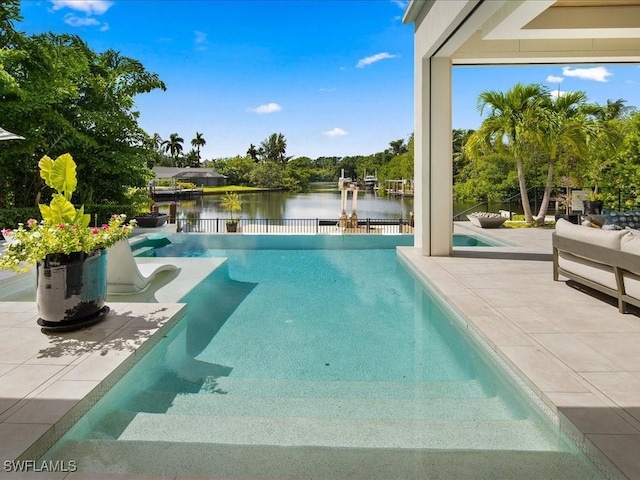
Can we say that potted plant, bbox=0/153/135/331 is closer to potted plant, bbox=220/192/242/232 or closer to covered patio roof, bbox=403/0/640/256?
covered patio roof, bbox=403/0/640/256

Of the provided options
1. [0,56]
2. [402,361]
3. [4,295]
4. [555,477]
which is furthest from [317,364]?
[0,56]

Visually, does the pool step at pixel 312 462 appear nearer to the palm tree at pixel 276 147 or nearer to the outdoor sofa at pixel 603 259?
the outdoor sofa at pixel 603 259

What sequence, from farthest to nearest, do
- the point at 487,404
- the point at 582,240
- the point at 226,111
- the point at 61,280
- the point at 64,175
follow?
the point at 226,111, the point at 582,240, the point at 64,175, the point at 61,280, the point at 487,404

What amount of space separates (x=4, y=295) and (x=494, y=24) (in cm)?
731

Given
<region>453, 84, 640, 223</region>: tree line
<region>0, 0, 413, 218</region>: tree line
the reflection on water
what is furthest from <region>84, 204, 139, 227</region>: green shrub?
<region>453, 84, 640, 223</region>: tree line

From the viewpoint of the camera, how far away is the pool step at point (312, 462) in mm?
1950

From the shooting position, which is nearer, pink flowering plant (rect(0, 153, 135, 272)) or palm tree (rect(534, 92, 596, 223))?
pink flowering plant (rect(0, 153, 135, 272))

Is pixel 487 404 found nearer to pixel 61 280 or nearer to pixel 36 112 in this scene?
pixel 61 280

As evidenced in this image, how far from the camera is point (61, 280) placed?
11.7 feet

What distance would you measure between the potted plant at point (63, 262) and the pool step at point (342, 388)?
4.45 feet

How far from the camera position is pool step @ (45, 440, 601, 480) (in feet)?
6.40

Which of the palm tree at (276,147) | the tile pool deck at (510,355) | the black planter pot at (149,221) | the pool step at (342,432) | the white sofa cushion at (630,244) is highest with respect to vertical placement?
the palm tree at (276,147)

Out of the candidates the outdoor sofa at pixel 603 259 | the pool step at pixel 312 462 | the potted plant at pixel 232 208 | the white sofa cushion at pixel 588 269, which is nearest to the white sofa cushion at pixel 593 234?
the outdoor sofa at pixel 603 259

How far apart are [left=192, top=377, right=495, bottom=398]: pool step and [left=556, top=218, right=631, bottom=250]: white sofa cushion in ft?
7.23
